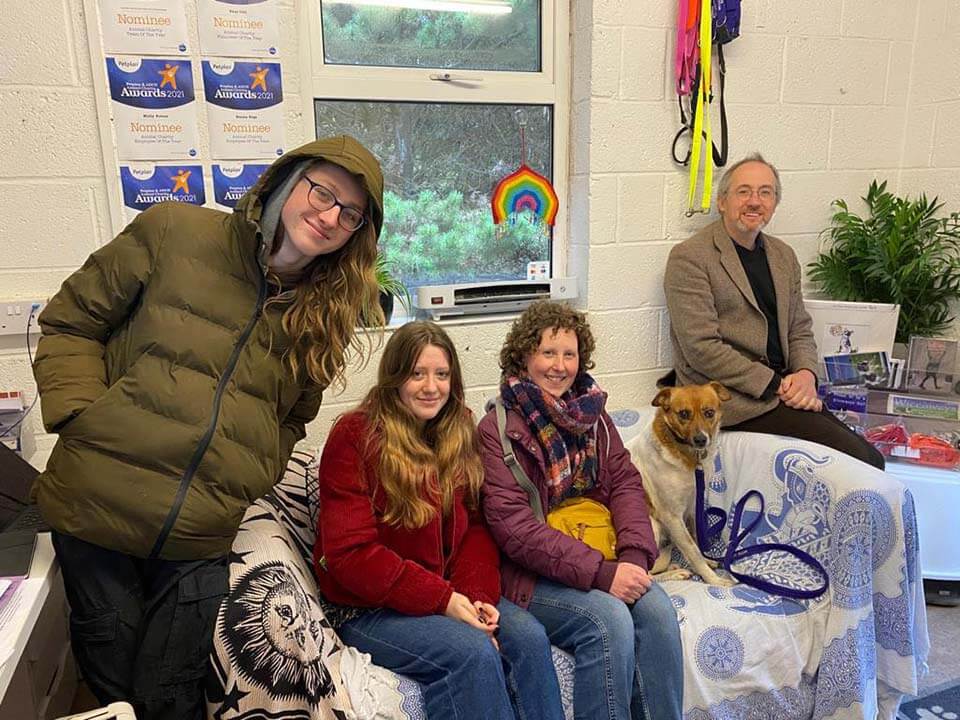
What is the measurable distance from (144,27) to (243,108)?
0.31 meters

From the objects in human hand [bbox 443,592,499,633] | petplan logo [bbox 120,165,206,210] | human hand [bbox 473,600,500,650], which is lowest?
human hand [bbox 473,600,500,650]

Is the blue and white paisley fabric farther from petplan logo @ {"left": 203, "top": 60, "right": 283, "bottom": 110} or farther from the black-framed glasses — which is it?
petplan logo @ {"left": 203, "top": 60, "right": 283, "bottom": 110}

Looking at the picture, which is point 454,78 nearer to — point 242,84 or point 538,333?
point 242,84

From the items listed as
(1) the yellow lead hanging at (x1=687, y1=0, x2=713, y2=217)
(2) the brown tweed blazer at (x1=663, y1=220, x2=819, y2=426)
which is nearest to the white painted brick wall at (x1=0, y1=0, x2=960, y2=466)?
(1) the yellow lead hanging at (x1=687, y1=0, x2=713, y2=217)

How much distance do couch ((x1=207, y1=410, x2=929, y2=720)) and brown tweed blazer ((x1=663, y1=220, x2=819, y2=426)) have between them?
33 cm

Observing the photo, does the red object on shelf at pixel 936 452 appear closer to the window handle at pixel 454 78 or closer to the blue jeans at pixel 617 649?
the blue jeans at pixel 617 649

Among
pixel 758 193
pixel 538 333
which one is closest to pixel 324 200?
pixel 538 333

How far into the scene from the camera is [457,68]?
240cm

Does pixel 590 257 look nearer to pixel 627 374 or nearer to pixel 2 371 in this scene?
pixel 627 374

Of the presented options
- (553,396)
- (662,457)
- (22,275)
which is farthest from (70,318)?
(662,457)

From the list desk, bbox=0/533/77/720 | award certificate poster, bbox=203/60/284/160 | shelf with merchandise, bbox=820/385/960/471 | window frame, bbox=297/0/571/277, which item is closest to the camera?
desk, bbox=0/533/77/720

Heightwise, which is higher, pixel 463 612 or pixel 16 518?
pixel 16 518

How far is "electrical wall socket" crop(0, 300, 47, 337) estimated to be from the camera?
74.1 inches

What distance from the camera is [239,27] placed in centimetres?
202
